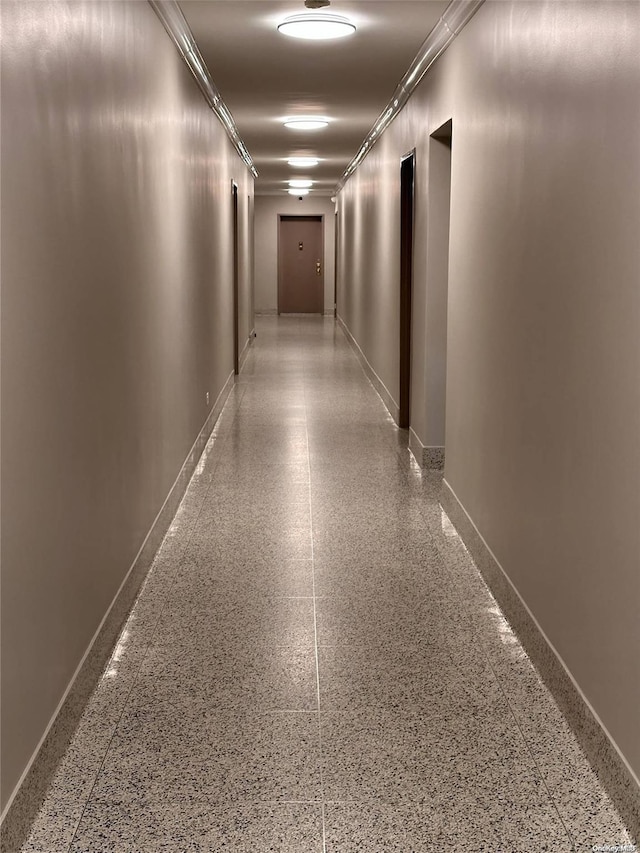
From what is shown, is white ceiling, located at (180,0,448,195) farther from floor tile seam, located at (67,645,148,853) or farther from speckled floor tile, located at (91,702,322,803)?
speckled floor tile, located at (91,702,322,803)

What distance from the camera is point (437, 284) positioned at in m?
7.55

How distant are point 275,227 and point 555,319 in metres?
21.3

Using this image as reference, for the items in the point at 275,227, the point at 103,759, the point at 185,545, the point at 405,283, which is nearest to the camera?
the point at 103,759

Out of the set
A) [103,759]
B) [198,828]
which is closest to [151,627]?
[103,759]

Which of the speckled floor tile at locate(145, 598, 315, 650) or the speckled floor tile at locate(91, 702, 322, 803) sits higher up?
the speckled floor tile at locate(145, 598, 315, 650)

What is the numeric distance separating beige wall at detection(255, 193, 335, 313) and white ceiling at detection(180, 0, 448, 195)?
39.5 ft

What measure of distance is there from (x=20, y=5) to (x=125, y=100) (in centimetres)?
192

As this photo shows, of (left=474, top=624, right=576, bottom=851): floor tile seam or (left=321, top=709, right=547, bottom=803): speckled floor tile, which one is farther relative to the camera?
(left=321, top=709, right=547, bottom=803): speckled floor tile

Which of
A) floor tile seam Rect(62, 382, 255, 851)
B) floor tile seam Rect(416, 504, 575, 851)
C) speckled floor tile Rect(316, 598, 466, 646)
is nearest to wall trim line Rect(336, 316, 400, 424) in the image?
floor tile seam Rect(62, 382, 255, 851)

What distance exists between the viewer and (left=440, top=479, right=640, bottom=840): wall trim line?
2883mm

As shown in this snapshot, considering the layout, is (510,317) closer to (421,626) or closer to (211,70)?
(421,626)

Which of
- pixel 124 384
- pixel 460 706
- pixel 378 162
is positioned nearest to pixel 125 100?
pixel 124 384

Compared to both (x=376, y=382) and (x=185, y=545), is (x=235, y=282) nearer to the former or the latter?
(x=376, y=382)

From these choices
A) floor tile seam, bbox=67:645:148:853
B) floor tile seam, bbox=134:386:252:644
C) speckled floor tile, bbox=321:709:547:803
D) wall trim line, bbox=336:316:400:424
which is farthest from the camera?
wall trim line, bbox=336:316:400:424
